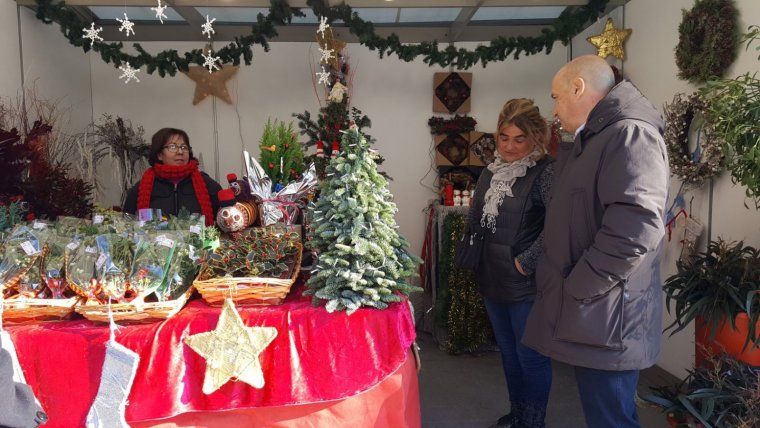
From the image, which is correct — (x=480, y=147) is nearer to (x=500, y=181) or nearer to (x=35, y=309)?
(x=500, y=181)

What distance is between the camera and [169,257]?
1.74 meters

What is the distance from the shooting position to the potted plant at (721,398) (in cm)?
187

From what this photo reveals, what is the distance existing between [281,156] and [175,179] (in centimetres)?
82

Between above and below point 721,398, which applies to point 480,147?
above

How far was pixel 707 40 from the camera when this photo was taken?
2625 millimetres

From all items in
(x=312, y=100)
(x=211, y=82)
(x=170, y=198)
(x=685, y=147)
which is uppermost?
(x=211, y=82)

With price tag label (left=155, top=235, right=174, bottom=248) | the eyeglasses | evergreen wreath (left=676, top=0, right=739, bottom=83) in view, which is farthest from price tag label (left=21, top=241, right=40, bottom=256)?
evergreen wreath (left=676, top=0, right=739, bottom=83)

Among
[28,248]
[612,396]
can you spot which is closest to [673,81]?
[612,396]

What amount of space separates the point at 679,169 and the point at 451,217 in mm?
1516

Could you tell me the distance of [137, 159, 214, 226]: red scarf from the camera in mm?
2773

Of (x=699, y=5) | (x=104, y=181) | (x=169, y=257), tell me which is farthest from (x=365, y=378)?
(x=104, y=181)

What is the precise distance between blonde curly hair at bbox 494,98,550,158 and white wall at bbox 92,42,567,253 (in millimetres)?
2236

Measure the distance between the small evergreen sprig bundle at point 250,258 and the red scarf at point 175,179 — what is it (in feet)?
3.11

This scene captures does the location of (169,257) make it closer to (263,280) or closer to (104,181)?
A: (263,280)
